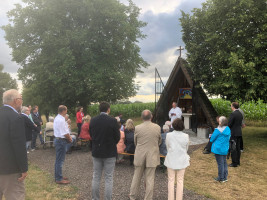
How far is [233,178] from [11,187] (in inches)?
248

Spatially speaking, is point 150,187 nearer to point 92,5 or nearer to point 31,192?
point 31,192

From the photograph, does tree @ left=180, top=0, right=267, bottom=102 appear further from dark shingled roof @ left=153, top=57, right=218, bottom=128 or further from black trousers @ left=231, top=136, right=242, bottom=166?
black trousers @ left=231, top=136, right=242, bottom=166

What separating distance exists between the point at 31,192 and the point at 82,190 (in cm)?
131

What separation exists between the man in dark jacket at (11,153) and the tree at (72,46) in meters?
13.3

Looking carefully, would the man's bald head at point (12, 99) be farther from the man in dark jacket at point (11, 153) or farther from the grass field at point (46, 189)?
the grass field at point (46, 189)

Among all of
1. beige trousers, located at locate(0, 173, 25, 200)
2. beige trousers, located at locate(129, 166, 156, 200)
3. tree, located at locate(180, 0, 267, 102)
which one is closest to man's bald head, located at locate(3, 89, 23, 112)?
beige trousers, located at locate(0, 173, 25, 200)

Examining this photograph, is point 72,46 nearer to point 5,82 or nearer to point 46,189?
point 46,189

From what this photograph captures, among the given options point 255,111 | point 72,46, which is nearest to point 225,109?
point 255,111

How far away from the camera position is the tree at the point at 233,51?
1086cm

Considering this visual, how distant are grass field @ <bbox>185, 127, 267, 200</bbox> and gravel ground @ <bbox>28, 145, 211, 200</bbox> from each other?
60 cm

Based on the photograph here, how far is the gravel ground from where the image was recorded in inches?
223

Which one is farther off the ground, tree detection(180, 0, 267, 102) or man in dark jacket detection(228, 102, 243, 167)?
tree detection(180, 0, 267, 102)

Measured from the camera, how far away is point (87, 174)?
7.29 meters

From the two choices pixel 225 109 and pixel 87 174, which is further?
pixel 225 109
